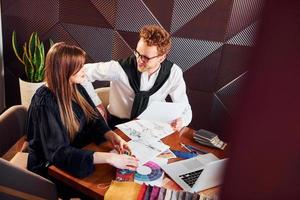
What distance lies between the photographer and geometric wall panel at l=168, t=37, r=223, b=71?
2934mm

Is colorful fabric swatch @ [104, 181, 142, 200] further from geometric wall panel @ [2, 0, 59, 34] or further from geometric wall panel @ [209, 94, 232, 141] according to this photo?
geometric wall panel @ [2, 0, 59, 34]

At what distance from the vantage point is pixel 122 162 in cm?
149

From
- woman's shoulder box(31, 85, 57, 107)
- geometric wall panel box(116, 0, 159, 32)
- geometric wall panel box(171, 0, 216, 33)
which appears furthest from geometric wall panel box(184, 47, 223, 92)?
woman's shoulder box(31, 85, 57, 107)

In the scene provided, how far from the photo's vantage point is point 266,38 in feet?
0.79

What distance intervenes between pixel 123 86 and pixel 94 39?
1.02m

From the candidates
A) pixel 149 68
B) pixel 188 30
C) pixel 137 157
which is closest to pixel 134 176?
pixel 137 157

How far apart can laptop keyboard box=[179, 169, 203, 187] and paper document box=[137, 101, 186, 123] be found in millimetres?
539

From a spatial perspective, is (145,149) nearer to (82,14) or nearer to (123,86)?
(123,86)

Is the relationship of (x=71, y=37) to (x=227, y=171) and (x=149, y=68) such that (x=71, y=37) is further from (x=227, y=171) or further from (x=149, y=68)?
(x=227, y=171)

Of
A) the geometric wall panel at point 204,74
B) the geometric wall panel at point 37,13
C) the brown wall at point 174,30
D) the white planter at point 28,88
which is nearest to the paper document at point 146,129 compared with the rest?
the brown wall at point 174,30

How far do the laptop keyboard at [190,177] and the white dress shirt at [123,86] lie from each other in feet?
2.67

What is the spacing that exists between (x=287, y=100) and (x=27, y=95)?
10.4 ft

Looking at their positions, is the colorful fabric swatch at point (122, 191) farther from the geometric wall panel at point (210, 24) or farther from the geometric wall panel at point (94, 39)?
the geometric wall panel at point (94, 39)

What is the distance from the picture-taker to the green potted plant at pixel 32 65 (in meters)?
3.12
